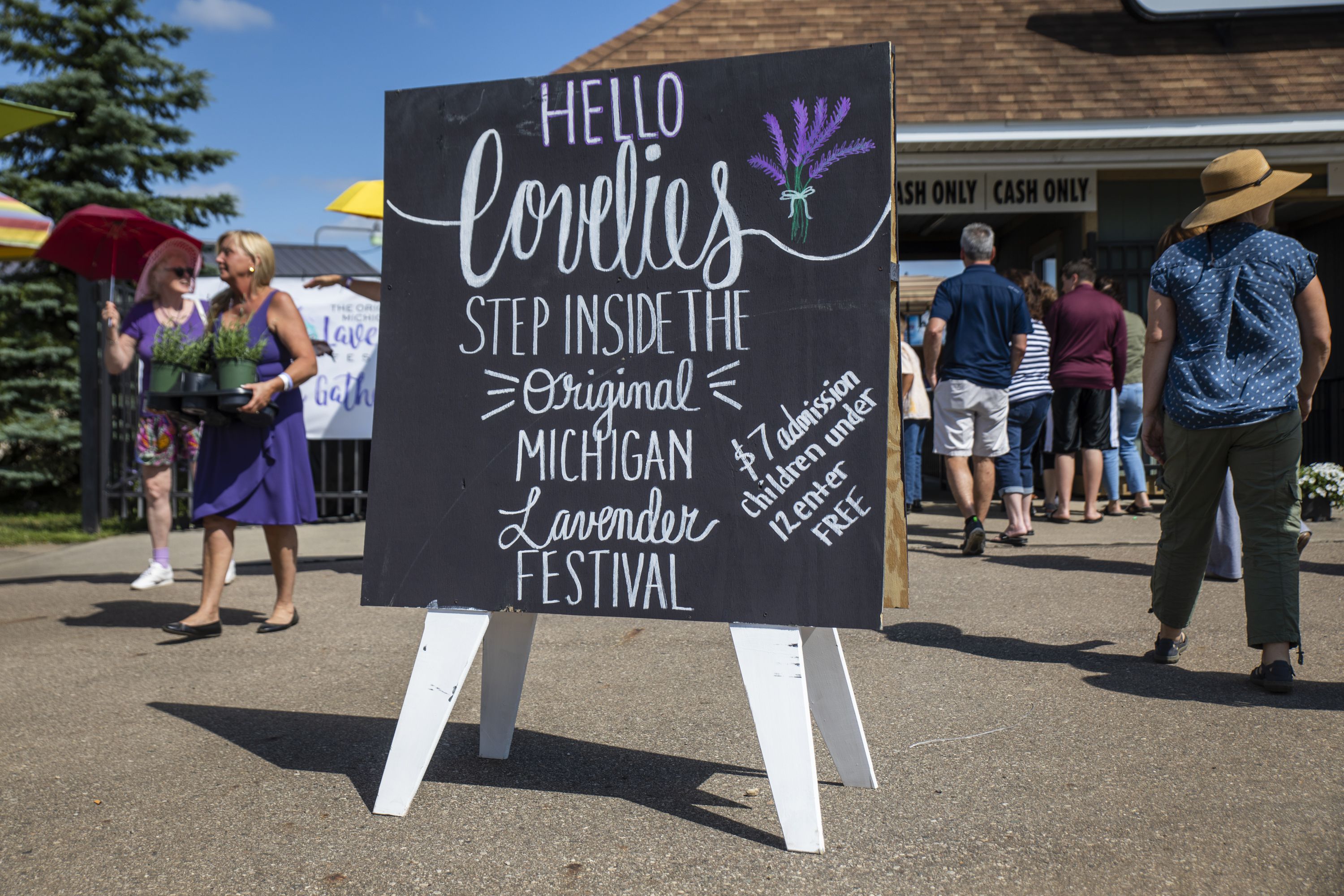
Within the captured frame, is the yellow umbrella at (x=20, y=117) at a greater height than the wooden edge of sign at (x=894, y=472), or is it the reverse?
the yellow umbrella at (x=20, y=117)

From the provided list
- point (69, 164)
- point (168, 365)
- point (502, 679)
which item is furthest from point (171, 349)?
point (69, 164)

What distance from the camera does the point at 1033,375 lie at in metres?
7.79

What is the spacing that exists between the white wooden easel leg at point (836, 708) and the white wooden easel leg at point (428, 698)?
0.91 m

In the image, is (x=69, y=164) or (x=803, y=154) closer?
(x=803, y=154)

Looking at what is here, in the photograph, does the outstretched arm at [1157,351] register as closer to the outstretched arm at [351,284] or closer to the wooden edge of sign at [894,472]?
the wooden edge of sign at [894,472]

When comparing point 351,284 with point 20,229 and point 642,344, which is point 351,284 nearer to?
point 20,229

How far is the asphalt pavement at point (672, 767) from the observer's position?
2496 millimetres

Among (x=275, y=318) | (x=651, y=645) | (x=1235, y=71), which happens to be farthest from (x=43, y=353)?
(x=1235, y=71)

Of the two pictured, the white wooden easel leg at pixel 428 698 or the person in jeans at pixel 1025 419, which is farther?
the person in jeans at pixel 1025 419

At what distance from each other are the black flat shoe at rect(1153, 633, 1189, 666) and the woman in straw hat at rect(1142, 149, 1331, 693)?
0.32 ft

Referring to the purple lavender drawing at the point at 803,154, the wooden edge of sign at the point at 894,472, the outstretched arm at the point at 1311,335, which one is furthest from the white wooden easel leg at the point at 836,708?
the outstretched arm at the point at 1311,335

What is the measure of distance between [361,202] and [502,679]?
14.4 ft

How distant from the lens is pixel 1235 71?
33.1 ft

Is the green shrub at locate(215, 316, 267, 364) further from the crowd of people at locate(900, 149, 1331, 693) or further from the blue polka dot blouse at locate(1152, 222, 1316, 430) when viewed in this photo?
the blue polka dot blouse at locate(1152, 222, 1316, 430)
